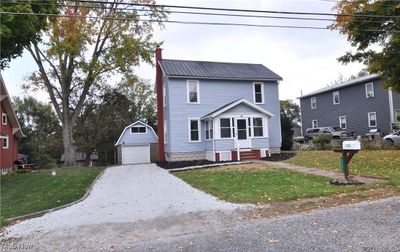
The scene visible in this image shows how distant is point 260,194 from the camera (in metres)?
8.96

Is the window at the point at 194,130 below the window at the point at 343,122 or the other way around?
below

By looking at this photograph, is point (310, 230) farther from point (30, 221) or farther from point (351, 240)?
point (30, 221)

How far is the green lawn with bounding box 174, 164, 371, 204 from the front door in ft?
24.9

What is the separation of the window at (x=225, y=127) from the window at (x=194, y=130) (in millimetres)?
2176

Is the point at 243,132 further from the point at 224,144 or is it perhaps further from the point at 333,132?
the point at 333,132

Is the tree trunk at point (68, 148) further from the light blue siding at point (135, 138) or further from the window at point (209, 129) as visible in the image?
the window at point (209, 129)

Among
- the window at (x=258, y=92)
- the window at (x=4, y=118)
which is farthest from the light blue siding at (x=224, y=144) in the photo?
the window at (x=4, y=118)

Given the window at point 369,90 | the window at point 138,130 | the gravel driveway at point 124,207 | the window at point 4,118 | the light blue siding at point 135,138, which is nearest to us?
the gravel driveway at point 124,207

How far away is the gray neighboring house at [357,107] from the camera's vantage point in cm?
2823

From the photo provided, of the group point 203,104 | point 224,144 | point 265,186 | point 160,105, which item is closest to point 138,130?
point 160,105

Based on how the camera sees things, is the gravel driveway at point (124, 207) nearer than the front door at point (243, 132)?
Yes

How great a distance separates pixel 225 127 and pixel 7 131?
60.4 feet

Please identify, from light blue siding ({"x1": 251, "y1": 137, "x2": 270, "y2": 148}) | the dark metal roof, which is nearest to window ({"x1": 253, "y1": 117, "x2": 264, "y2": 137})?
light blue siding ({"x1": 251, "y1": 137, "x2": 270, "y2": 148})

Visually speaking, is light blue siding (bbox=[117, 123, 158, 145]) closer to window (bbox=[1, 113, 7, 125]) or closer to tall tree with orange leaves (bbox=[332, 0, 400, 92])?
window (bbox=[1, 113, 7, 125])
